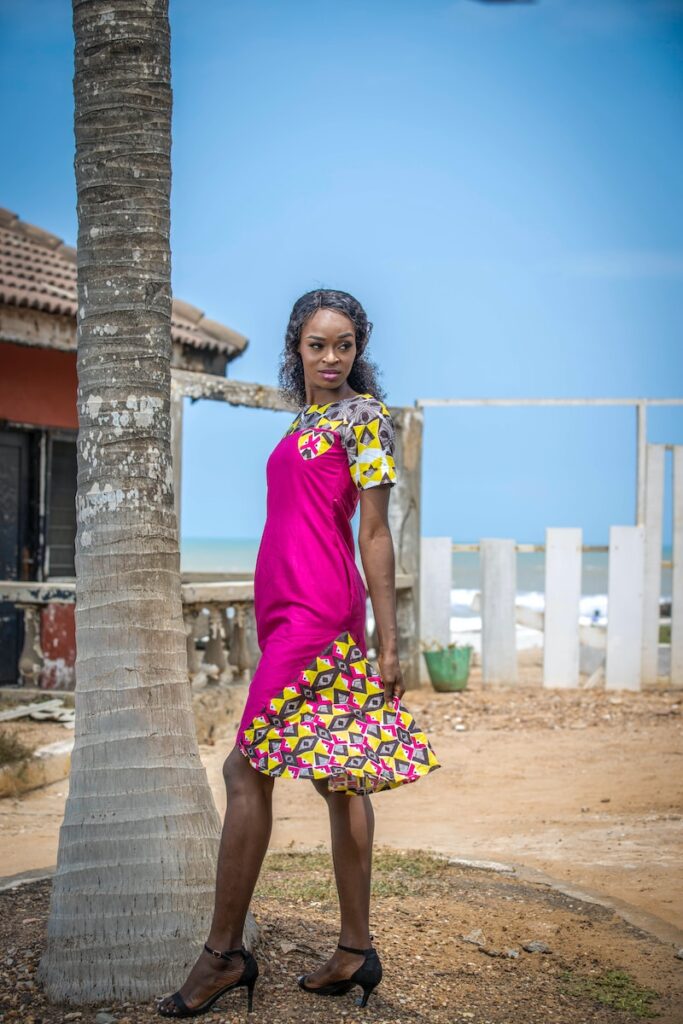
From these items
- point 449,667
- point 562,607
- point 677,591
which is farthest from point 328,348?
point 677,591

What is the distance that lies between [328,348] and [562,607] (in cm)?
761

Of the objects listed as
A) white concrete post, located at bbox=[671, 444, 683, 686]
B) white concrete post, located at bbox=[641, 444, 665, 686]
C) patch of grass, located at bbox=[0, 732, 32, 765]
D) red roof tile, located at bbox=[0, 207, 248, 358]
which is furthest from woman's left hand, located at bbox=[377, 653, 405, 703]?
white concrete post, located at bbox=[671, 444, 683, 686]

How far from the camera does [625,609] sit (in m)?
10.5

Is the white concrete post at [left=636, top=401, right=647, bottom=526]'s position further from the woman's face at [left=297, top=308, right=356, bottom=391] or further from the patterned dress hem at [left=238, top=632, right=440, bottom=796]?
the patterned dress hem at [left=238, top=632, right=440, bottom=796]

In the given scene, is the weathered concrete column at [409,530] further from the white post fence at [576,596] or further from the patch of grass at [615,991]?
the patch of grass at [615,991]

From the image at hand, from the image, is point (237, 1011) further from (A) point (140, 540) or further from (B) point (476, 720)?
(B) point (476, 720)

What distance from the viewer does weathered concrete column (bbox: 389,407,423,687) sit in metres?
Result: 10.5

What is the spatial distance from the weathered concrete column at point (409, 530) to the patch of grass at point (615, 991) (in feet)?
22.3

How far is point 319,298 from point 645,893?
303cm

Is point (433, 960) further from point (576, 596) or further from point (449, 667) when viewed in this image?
point (576, 596)

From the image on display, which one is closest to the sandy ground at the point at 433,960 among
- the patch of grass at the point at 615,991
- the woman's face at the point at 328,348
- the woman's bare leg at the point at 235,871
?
the patch of grass at the point at 615,991

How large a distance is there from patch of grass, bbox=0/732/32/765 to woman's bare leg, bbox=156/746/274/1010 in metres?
4.06

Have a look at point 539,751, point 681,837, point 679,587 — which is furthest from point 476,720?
point 681,837

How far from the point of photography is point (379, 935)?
3.87 m
